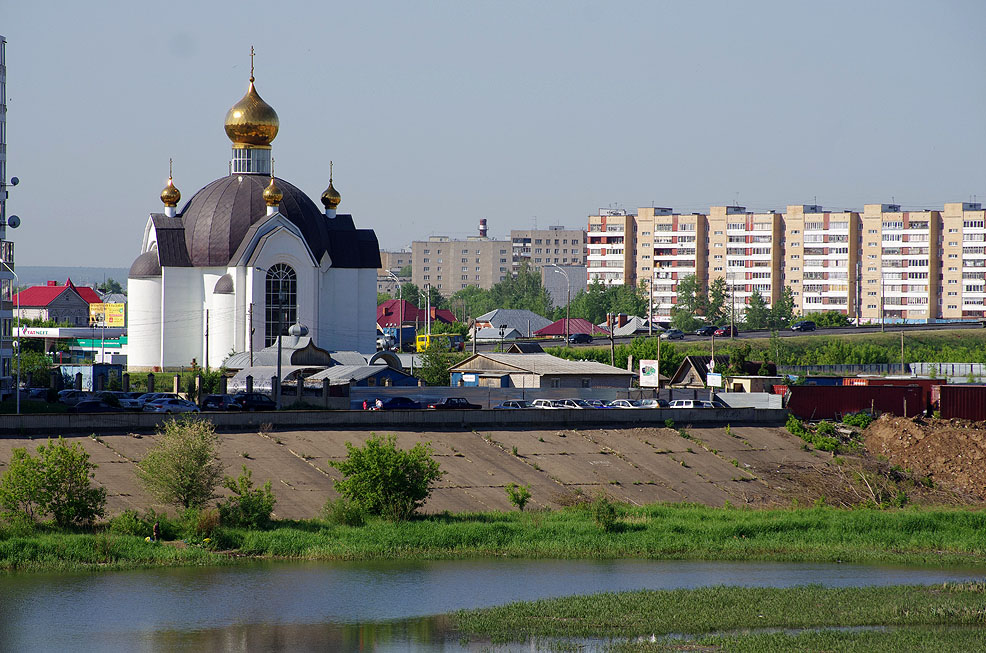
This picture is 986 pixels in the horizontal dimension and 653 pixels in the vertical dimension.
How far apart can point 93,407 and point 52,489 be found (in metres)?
10.8

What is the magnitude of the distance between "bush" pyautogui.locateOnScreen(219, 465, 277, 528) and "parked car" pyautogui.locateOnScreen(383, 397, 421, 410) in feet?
38.1

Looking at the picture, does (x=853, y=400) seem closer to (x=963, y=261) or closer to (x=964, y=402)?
(x=964, y=402)

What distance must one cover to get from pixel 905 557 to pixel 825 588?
527cm

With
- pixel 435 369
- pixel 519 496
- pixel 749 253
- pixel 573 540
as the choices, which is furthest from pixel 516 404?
pixel 749 253

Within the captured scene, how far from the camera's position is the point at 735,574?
93.5ft

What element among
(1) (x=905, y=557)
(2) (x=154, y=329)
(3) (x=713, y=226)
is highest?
(3) (x=713, y=226)

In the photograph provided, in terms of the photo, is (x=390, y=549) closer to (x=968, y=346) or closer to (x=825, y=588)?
(x=825, y=588)

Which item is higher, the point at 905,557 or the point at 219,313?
the point at 219,313

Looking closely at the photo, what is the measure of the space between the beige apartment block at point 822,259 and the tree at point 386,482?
92.8 m

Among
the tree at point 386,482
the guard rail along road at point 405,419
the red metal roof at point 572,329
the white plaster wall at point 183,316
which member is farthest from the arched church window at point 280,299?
the red metal roof at point 572,329

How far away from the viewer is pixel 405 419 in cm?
3934

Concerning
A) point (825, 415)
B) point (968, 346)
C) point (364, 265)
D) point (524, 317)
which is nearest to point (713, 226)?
point (524, 317)

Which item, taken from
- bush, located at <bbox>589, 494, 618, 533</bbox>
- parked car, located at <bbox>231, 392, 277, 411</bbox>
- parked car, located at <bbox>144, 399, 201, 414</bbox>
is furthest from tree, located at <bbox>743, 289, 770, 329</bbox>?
bush, located at <bbox>589, 494, 618, 533</bbox>

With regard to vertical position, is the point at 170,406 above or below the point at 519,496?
above
